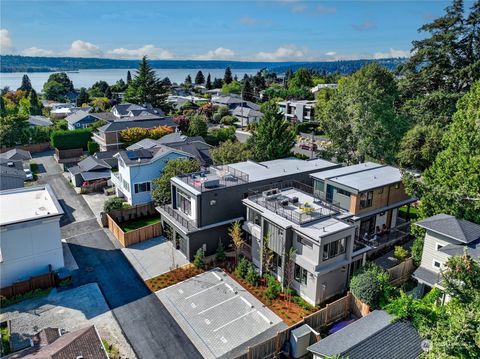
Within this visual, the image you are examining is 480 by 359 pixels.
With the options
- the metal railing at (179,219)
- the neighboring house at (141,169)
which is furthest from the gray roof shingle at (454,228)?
the neighboring house at (141,169)

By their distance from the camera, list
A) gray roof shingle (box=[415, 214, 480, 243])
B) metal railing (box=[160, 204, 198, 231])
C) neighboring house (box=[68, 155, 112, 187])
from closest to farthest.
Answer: gray roof shingle (box=[415, 214, 480, 243]) < metal railing (box=[160, 204, 198, 231]) < neighboring house (box=[68, 155, 112, 187])

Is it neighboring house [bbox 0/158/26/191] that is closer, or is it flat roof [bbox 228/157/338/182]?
flat roof [bbox 228/157/338/182]

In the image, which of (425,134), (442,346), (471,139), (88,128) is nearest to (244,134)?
(88,128)

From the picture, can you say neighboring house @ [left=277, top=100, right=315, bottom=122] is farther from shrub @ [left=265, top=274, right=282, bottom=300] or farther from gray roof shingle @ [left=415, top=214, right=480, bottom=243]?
shrub @ [left=265, top=274, right=282, bottom=300]

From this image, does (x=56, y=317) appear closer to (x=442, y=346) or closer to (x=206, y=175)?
(x=206, y=175)

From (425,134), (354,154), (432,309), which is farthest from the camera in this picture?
(354,154)

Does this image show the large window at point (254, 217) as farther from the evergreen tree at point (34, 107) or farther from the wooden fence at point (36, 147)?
Result: the evergreen tree at point (34, 107)

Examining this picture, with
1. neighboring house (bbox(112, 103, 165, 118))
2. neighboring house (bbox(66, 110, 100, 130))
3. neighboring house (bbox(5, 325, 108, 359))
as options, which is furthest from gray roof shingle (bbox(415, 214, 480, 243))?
neighboring house (bbox(66, 110, 100, 130))
